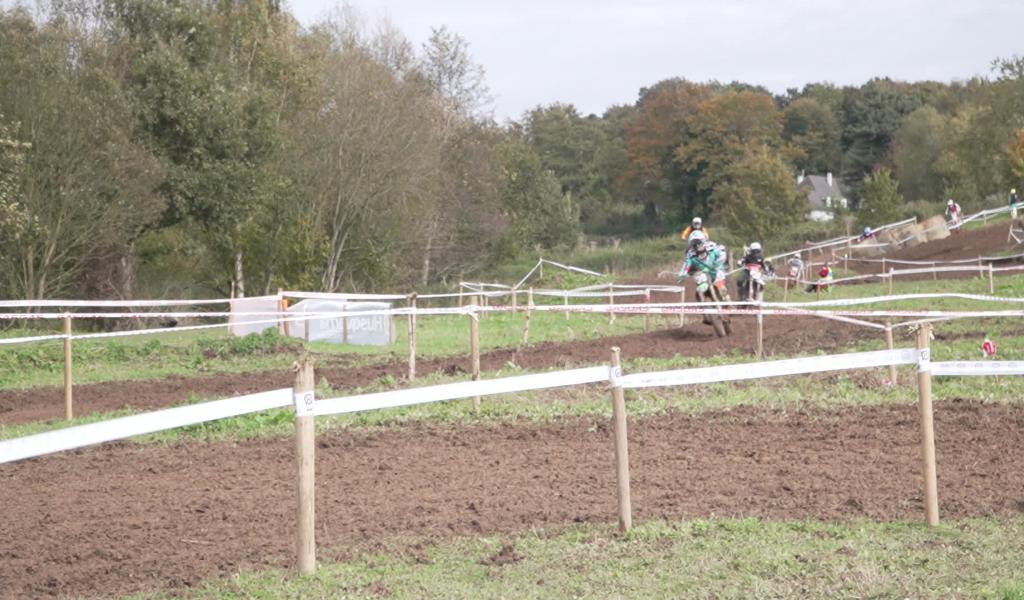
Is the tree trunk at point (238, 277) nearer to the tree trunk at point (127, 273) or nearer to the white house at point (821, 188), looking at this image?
the tree trunk at point (127, 273)

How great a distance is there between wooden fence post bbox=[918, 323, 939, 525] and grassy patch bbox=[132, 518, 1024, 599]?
0.15 meters

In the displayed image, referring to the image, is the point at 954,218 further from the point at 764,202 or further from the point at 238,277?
the point at 238,277

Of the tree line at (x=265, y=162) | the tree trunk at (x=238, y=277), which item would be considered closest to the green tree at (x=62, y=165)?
the tree line at (x=265, y=162)

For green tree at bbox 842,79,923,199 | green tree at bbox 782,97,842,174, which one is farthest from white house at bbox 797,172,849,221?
green tree at bbox 782,97,842,174

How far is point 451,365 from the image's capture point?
19.8 metres

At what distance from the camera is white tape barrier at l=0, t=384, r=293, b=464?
5.83 metres

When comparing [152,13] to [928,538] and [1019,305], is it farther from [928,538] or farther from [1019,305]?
[928,538]

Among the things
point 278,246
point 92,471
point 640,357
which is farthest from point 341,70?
point 92,471

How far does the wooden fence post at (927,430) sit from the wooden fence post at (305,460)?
157 inches

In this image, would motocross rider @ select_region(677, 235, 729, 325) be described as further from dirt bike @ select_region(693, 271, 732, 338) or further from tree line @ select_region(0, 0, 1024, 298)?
tree line @ select_region(0, 0, 1024, 298)

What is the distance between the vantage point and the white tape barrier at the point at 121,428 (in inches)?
230

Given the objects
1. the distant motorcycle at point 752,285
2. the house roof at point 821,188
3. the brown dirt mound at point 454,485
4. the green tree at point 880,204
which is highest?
the house roof at point 821,188

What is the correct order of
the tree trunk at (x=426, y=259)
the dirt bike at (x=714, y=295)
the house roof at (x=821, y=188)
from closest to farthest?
the dirt bike at (x=714, y=295)
the tree trunk at (x=426, y=259)
the house roof at (x=821, y=188)

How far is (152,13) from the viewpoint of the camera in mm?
35969
